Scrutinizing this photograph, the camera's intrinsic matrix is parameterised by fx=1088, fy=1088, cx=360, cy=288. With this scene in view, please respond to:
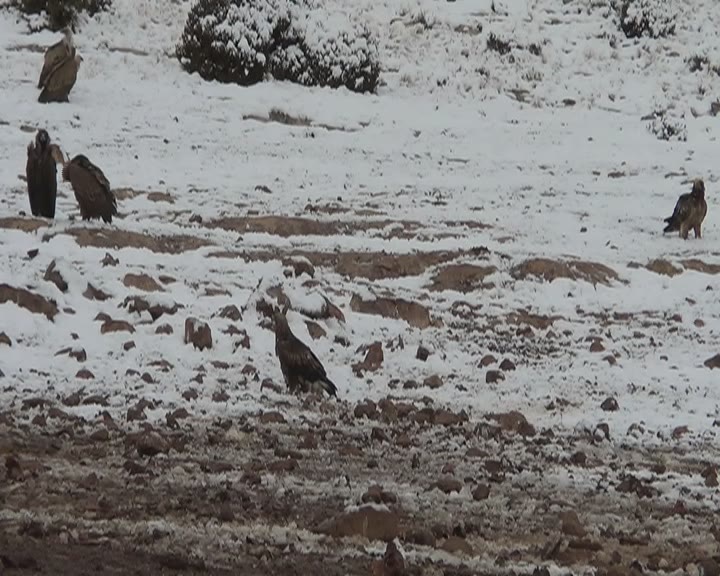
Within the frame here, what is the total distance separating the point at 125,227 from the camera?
1009 centimetres

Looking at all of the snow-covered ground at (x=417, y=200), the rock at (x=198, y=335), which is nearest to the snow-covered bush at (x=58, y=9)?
the snow-covered ground at (x=417, y=200)

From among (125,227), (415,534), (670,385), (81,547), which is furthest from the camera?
(125,227)

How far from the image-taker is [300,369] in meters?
6.07

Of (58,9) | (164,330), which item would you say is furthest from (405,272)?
(58,9)

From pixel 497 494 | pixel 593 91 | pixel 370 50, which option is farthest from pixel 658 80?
pixel 497 494

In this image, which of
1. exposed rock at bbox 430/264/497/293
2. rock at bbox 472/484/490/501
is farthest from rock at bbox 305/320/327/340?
A: rock at bbox 472/484/490/501

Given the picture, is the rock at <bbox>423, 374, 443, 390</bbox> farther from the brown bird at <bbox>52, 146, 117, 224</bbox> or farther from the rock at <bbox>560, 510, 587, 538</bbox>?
the brown bird at <bbox>52, 146, 117, 224</bbox>

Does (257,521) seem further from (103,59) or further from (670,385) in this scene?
(103,59)

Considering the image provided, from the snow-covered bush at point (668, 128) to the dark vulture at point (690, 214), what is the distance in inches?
203

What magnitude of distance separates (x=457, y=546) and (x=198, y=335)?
3387 millimetres

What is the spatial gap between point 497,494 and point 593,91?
15.8 m

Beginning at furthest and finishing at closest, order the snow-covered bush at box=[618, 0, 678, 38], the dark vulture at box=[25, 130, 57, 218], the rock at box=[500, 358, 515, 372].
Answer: the snow-covered bush at box=[618, 0, 678, 38]
the dark vulture at box=[25, 130, 57, 218]
the rock at box=[500, 358, 515, 372]

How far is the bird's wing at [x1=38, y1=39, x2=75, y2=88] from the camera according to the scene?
15.4 metres

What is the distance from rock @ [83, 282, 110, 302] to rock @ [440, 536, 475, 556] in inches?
170
